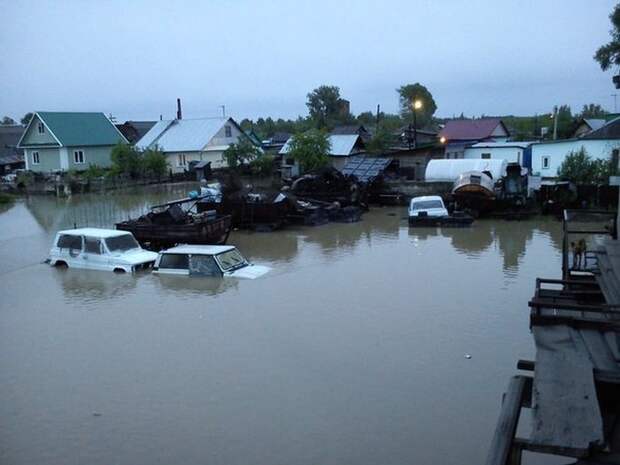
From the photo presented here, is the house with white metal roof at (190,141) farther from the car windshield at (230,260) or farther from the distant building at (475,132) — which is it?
the car windshield at (230,260)

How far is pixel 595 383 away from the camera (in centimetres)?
404

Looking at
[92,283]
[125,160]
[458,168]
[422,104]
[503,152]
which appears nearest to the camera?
[92,283]

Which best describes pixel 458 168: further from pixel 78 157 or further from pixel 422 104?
pixel 422 104

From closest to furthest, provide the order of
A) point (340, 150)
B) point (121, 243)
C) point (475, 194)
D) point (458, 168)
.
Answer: point (121, 243) < point (475, 194) < point (458, 168) < point (340, 150)

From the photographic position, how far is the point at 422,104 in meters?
85.9

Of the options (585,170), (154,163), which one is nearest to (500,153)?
(585,170)

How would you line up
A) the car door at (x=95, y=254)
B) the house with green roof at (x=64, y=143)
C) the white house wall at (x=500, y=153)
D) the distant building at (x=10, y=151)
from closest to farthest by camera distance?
the car door at (x=95, y=254) → the white house wall at (x=500, y=153) → the house with green roof at (x=64, y=143) → the distant building at (x=10, y=151)

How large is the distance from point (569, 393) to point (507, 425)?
440 mm

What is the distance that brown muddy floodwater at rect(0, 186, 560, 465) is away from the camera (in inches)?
309

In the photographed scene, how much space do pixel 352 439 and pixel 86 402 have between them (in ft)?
13.5

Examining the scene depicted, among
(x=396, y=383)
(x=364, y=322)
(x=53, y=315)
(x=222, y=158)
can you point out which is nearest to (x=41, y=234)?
(x=53, y=315)

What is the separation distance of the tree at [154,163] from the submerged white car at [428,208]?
78.1 feet

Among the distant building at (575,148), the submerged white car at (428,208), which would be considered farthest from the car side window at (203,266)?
the distant building at (575,148)

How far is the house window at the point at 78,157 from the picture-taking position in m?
47.8
